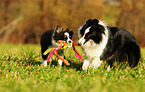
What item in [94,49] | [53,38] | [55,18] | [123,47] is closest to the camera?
[94,49]

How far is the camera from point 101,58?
12.8 feet

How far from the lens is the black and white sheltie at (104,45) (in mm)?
3734

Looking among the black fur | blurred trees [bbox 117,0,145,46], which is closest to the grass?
the black fur

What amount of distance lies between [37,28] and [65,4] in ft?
13.9

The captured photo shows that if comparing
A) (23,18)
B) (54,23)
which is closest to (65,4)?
(54,23)

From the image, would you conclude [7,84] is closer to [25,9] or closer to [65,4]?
[65,4]

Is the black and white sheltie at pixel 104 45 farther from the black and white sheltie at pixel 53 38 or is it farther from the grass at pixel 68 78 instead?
the black and white sheltie at pixel 53 38

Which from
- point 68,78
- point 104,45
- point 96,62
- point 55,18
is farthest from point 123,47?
point 55,18

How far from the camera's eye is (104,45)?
12.7 ft

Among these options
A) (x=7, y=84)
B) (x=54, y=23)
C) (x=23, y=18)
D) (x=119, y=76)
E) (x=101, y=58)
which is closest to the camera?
(x=7, y=84)

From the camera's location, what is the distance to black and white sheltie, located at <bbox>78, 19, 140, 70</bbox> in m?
3.73

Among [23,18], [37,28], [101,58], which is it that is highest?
[23,18]

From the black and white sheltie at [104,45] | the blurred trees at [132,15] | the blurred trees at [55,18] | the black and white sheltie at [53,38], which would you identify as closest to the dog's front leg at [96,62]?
the black and white sheltie at [104,45]

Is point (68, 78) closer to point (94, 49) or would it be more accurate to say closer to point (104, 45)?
point (94, 49)
